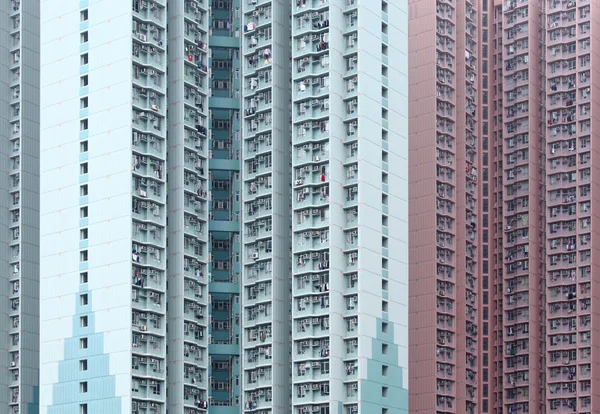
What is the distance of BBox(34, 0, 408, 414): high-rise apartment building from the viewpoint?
119625mm

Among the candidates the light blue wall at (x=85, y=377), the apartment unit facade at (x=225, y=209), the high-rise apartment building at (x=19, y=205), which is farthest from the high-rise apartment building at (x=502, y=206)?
the high-rise apartment building at (x=19, y=205)

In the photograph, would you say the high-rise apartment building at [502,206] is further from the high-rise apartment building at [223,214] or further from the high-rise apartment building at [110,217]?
the high-rise apartment building at [110,217]

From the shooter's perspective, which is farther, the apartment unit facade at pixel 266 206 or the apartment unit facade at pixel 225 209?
the apartment unit facade at pixel 225 209

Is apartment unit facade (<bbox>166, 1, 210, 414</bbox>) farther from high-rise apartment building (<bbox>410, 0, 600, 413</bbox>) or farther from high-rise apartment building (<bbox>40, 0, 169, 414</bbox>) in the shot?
high-rise apartment building (<bbox>410, 0, 600, 413</bbox>)

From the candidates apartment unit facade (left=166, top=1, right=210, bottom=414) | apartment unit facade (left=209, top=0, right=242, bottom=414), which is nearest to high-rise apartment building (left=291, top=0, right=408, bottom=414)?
apartment unit facade (left=209, top=0, right=242, bottom=414)

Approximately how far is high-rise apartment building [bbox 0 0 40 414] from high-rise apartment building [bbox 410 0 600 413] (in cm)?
3552

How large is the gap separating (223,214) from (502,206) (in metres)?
42.6

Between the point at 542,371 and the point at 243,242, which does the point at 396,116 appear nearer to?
the point at 243,242

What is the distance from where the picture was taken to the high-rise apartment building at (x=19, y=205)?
132 m

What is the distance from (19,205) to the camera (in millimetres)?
135625

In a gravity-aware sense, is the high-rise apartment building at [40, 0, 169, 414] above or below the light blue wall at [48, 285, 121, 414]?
above

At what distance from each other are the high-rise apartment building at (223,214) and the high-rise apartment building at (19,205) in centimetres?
1043

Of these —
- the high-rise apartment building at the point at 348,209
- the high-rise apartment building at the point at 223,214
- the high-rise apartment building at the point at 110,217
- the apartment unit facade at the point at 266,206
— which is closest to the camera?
the high-rise apartment building at the point at 110,217

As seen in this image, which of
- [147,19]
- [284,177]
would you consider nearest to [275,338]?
[284,177]
